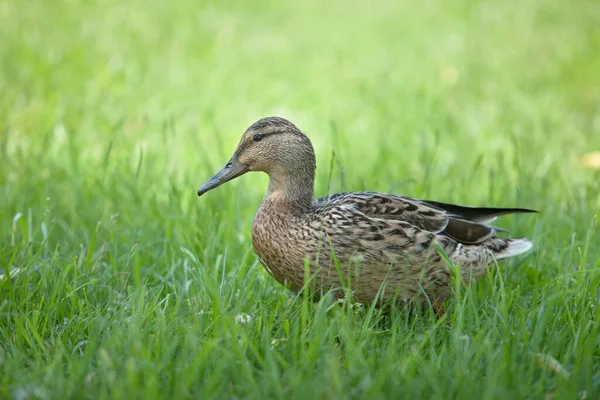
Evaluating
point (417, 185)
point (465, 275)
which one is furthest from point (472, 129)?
point (465, 275)

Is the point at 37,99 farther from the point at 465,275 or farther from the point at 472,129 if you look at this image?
the point at 465,275

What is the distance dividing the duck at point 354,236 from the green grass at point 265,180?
140 millimetres

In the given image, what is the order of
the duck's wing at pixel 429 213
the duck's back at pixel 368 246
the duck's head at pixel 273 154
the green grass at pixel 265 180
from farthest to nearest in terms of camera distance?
the duck's head at pixel 273 154
the duck's wing at pixel 429 213
the duck's back at pixel 368 246
the green grass at pixel 265 180

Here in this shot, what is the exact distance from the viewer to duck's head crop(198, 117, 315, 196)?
4109 millimetres

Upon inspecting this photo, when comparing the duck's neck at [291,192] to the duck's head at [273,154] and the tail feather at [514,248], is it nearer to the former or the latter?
the duck's head at [273,154]

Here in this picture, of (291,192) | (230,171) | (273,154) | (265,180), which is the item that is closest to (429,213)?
(291,192)

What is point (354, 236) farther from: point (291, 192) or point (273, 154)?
point (273, 154)

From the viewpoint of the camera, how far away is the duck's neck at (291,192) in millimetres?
4039

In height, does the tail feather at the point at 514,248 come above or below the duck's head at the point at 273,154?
below

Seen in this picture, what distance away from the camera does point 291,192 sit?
13.5 ft

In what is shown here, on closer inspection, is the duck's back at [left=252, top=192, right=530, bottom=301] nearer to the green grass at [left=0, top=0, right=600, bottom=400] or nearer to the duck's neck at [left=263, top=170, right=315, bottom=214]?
the duck's neck at [left=263, top=170, right=315, bottom=214]

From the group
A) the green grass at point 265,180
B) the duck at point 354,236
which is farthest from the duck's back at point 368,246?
the green grass at point 265,180

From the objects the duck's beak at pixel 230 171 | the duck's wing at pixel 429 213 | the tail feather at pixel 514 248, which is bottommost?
the tail feather at pixel 514 248

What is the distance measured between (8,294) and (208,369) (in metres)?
1.22
